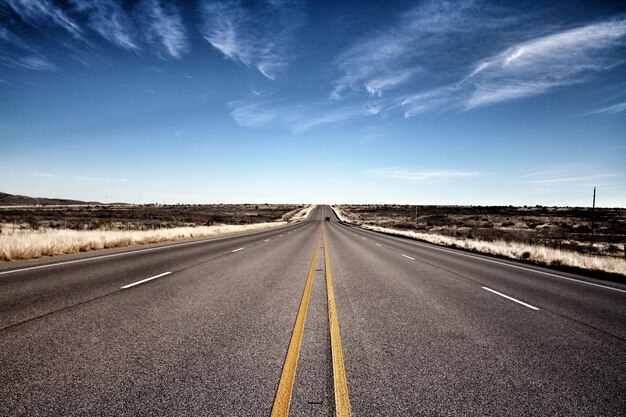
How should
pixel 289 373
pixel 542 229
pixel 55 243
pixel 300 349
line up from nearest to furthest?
1. pixel 289 373
2. pixel 300 349
3. pixel 55 243
4. pixel 542 229

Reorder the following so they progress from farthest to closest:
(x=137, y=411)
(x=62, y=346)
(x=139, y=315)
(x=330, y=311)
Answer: (x=330, y=311)
(x=139, y=315)
(x=62, y=346)
(x=137, y=411)

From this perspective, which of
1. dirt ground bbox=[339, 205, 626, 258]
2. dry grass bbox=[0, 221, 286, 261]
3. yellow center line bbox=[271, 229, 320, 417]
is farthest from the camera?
dirt ground bbox=[339, 205, 626, 258]

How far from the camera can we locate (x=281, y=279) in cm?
891

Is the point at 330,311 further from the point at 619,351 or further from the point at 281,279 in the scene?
the point at 619,351

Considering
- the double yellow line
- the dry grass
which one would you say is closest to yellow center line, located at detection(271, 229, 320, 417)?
the double yellow line

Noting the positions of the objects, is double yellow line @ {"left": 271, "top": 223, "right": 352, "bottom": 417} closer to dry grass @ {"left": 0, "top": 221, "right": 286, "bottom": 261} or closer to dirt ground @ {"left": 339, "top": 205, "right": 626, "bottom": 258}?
dry grass @ {"left": 0, "top": 221, "right": 286, "bottom": 261}

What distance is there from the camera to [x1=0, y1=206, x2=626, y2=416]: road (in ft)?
9.57

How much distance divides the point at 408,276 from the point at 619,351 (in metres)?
5.69

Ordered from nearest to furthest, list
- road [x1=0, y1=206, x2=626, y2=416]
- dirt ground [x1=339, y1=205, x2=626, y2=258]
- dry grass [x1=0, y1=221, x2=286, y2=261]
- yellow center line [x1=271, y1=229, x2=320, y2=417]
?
yellow center line [x1=271, y1=229, x2=320, y2=417] → road [x1=0, y1=206, x2=626, y2=416] → dry grass [x1=0, y1=221, x2=286, y2=261] → dirt ground [x1=339, y1=205, x2=626, y2=258]

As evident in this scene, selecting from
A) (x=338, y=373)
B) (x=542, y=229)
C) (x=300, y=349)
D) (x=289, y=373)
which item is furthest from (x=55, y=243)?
(x=542, y=229)

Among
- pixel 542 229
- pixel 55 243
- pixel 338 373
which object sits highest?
pixel 338 373

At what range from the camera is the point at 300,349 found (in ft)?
13.3

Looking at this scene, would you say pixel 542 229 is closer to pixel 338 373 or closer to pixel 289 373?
pixel 338 373

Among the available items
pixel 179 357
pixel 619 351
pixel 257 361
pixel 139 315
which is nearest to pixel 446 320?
pixel 619 351
